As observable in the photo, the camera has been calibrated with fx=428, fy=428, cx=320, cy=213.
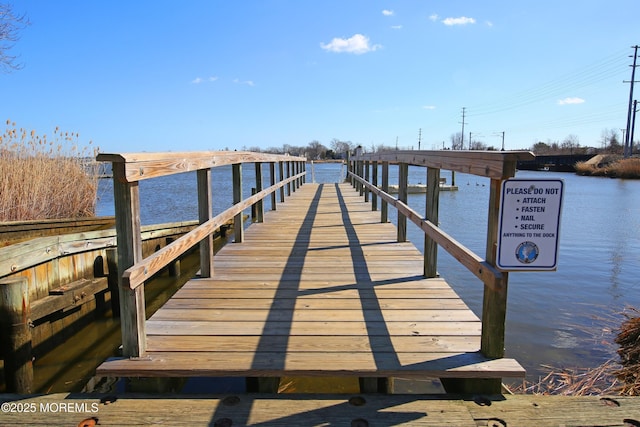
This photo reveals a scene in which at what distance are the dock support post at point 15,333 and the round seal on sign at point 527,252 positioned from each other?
11.5 ft

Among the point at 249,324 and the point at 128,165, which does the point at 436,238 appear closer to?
the point at 249,324

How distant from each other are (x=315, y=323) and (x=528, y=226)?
4.55 ft

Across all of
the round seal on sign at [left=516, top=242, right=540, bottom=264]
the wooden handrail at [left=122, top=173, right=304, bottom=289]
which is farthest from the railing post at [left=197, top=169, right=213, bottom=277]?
the round seal on sign at [left=516, top=242, right=540, bottom=264]

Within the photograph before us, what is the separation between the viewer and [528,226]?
1982mm

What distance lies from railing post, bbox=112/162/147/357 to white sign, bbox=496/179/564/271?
1.76 m

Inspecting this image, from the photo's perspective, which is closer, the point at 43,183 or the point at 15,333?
the point at 15,333

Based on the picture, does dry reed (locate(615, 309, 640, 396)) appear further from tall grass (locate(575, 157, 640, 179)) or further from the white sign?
tall grass (locate(575, 157, 640, 179))

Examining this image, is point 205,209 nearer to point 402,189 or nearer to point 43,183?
point 402,189

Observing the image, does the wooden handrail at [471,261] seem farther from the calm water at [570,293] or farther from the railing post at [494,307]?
the calm water at [570,293]

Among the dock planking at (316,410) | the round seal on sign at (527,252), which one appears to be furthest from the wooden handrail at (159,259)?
the round seal on sign at (527,252)

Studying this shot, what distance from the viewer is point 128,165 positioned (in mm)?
1969

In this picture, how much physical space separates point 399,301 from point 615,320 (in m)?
3.89

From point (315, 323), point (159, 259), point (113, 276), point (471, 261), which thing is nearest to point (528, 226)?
point (471, 261)

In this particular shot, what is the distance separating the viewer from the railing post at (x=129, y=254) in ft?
6.76
